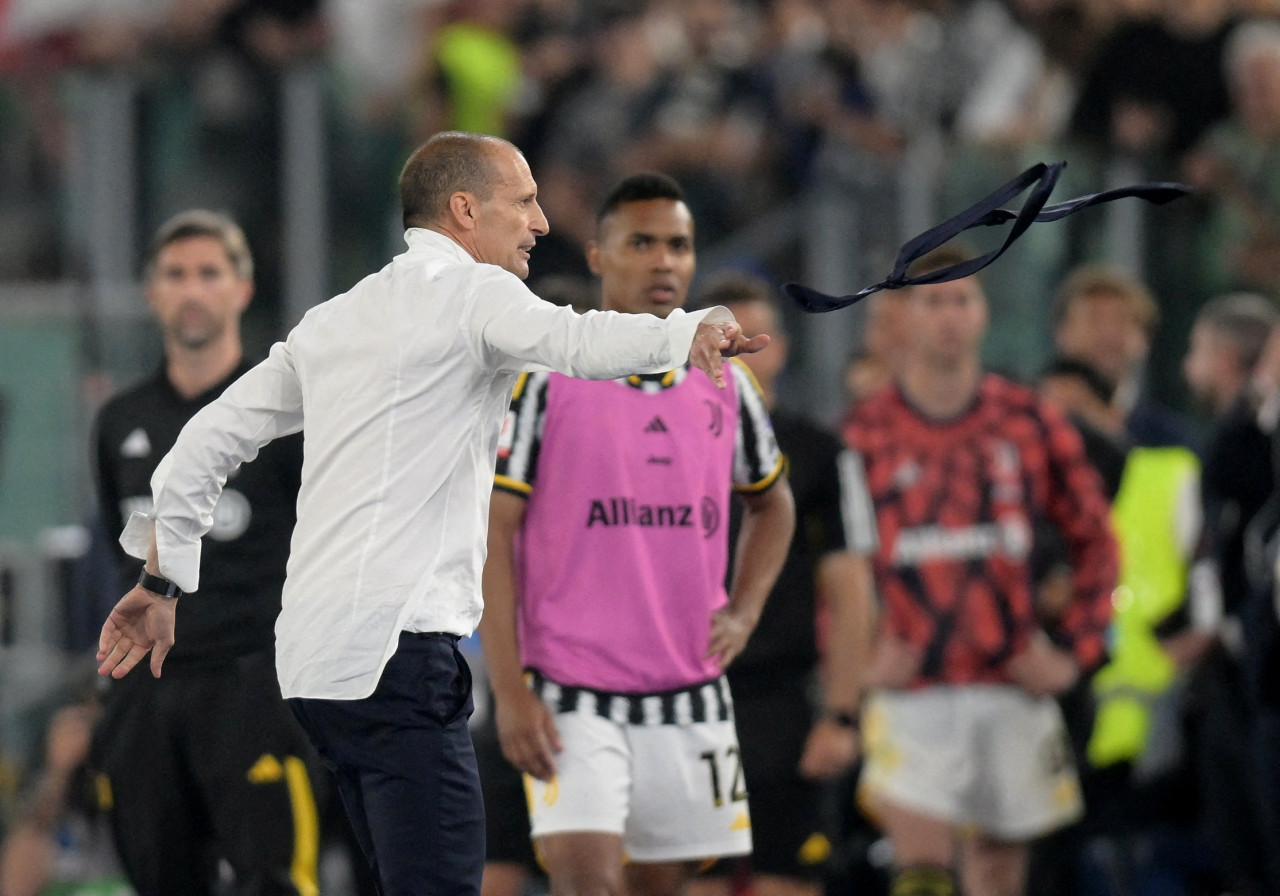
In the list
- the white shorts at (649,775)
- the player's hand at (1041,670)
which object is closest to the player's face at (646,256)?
the white shorts at (649,775)

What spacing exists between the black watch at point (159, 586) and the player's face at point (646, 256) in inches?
74.0

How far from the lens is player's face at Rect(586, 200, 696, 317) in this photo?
6.48 m

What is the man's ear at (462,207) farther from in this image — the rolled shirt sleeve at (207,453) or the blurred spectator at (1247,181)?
the blurred spectator at (1247,181)

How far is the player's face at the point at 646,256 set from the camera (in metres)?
6.48

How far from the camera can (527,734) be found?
614 cm

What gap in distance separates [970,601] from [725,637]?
2.10m

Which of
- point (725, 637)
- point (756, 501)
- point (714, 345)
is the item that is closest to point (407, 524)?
point (714, 345)

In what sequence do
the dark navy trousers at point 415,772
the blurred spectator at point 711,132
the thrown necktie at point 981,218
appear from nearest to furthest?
the thrown necktie at point 981,218
the dark navy trousers at point 415,772
the blurred spectator at point 711,132

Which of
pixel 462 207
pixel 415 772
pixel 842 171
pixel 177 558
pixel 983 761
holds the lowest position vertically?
pixel 983 761

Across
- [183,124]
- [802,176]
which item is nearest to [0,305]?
[183,124]

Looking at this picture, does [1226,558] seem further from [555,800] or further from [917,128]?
[555,800]

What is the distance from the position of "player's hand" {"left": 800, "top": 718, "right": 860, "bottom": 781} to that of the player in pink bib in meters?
1.27

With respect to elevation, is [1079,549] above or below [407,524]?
below

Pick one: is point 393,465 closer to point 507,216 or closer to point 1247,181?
point 507,216
